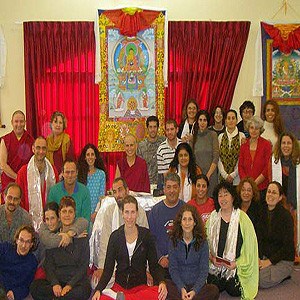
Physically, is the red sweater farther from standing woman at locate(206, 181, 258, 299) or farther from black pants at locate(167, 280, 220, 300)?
black pants at locate(167, 280, 220, 300)

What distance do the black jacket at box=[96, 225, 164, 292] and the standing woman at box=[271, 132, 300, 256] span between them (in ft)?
5.35

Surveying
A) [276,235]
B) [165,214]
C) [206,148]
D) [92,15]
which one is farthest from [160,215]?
[92,15]

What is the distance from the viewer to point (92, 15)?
19.9 ft

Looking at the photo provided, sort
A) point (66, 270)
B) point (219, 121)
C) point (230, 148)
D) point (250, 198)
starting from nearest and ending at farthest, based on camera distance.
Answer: point (66, 270) < point (250, 198) < point (230, 148) < point (219, 121)

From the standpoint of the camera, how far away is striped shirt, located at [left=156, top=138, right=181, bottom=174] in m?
4.86

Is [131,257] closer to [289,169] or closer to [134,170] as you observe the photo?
[134,170]

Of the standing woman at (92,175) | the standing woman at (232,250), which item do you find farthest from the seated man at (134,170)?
the standing woman at (232,250)

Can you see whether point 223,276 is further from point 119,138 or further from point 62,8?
point 62,8

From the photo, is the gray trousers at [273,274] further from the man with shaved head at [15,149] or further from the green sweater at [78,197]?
the man with shaved head at [15,149]

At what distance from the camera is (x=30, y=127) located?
19.9 feet

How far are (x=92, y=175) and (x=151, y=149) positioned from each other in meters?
0.75

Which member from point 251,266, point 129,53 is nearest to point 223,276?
point 251,266

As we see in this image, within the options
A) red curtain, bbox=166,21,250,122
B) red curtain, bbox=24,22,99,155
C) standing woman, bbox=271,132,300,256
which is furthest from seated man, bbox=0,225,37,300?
red curtain, bbox=166,21,250,122

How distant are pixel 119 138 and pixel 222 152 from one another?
1.59 meters
